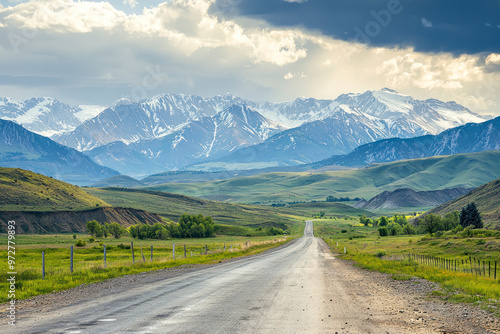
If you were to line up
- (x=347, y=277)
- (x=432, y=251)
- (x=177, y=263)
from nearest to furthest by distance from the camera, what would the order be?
(x=347, y=277), (x=177, y=263), (x=432, y=251)

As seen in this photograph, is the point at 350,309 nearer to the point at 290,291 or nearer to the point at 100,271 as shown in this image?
the point at 290,291

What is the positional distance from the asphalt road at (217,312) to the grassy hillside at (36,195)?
140 metres

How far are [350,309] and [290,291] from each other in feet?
19.8

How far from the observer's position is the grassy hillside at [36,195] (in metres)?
156

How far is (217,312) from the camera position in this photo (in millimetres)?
→ 18188

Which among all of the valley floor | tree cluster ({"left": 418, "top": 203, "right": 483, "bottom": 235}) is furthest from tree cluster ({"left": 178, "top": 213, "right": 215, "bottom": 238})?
the valley floor

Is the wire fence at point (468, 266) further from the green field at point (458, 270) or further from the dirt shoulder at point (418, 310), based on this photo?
the dirt shoulder at point (418, 310)

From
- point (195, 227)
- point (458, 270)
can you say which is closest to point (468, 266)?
point (458, 270)

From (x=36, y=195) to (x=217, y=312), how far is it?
16693 cm

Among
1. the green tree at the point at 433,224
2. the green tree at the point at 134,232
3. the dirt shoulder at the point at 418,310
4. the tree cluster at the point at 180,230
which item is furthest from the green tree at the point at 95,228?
the dirt shoulder at the point at 418,310

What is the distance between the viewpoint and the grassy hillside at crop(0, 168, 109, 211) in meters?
156

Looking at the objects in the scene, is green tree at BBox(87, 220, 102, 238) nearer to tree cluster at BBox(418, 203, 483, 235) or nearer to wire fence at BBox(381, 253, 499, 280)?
tree cluster at BBox(418, 203, 483, 235)

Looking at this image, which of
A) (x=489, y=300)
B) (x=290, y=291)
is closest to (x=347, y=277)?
(x=290, y=291)

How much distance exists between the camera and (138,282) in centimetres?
2956
